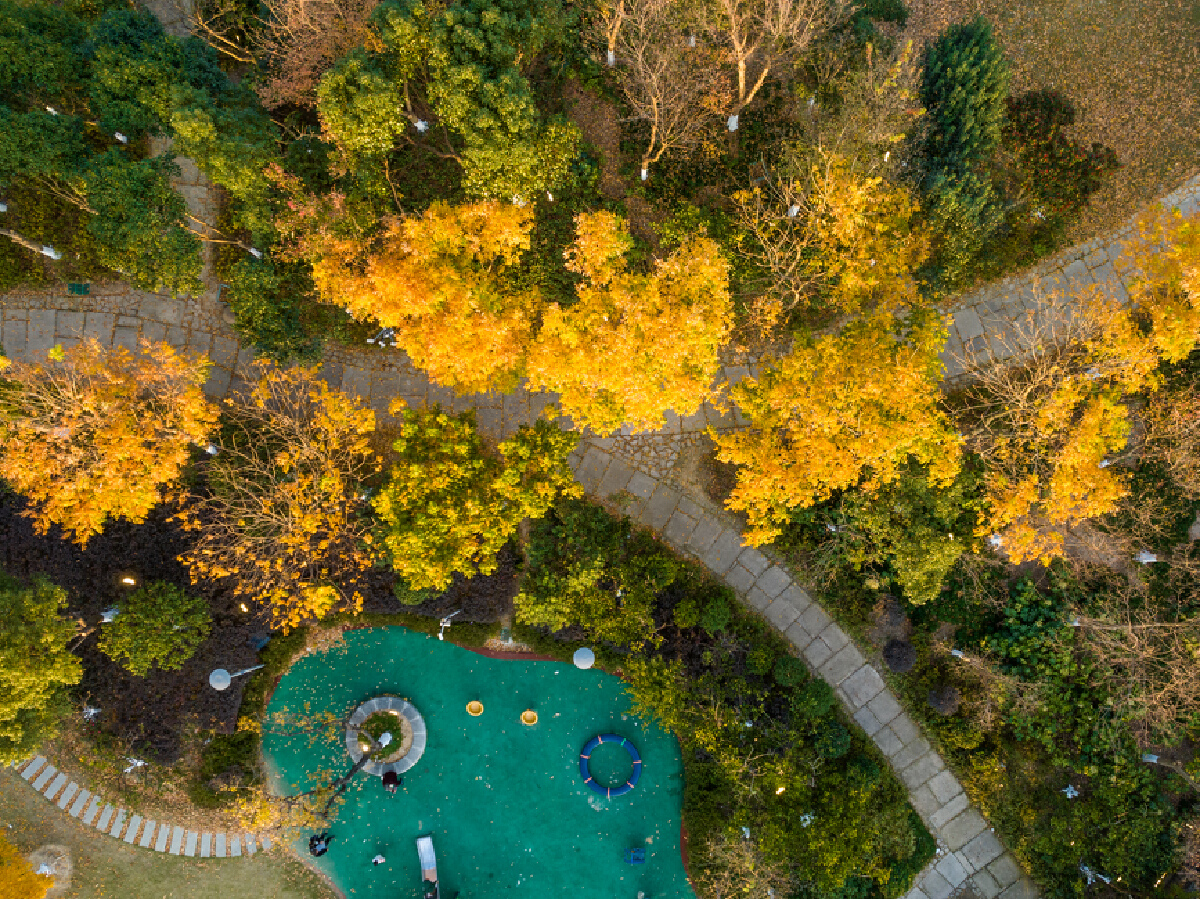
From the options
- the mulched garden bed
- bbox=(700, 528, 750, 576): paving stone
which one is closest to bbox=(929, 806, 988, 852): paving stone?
bbox=(700, 528, 750, 576): paving stone

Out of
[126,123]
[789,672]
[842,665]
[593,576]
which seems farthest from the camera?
[842,665]

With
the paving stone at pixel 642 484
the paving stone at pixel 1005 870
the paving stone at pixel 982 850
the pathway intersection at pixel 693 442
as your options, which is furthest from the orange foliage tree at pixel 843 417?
the paving stone at pixel 1005 870

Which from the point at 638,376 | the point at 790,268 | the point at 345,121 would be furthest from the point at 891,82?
the point at 345,121

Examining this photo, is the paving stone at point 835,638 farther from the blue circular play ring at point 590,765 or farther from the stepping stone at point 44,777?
the stepping stone at point 44,777

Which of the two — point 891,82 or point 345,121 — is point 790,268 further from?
point 345,121

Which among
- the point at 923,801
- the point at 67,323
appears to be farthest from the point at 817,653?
the point at 67,323

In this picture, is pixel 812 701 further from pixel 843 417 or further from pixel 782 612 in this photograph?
pixel 843 417

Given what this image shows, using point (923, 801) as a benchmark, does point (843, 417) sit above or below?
above
